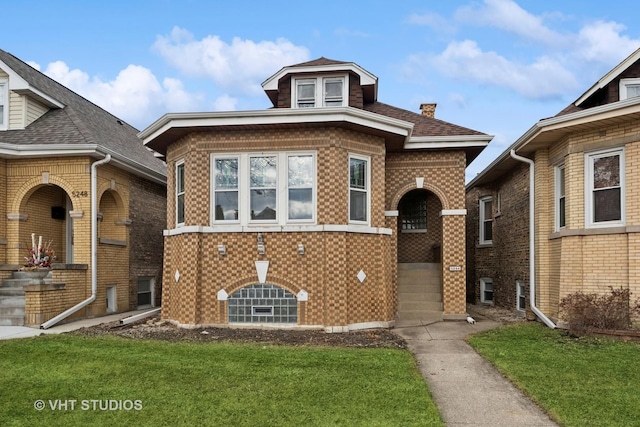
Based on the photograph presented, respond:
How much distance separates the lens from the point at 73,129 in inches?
491

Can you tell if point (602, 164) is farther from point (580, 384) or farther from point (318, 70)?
point (318, 70)

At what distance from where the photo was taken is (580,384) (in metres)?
5.81

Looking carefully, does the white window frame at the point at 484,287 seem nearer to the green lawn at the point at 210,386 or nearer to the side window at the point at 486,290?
the side window at the point at 486,290

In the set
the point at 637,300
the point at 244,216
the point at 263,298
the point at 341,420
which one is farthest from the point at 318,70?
the point at 341,420

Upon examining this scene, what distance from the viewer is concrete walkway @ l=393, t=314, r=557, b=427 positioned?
16.2 ft

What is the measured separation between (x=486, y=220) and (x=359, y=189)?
7.42 m

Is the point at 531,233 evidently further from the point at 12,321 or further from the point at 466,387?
the point at 12,321

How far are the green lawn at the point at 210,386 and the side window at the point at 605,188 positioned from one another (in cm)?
493

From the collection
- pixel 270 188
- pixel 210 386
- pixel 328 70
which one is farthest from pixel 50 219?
pixel 210 386

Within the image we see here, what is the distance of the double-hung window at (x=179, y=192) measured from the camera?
10.6 meters

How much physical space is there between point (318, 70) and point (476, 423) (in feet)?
31.1

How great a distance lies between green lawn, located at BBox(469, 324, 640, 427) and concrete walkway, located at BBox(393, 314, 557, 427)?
177 mm

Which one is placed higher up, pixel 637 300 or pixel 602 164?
pixel 602 164

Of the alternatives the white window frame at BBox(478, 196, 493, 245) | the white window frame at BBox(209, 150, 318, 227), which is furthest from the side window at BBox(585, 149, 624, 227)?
the white window frame at BBox(478, 196, 493, 245)
